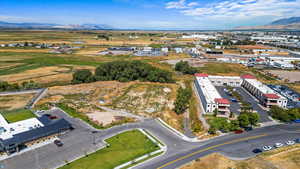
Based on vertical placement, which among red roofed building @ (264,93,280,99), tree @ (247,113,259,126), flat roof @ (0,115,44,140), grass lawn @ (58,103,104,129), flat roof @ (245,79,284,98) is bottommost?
grass lawn @ (58,103,104,129)

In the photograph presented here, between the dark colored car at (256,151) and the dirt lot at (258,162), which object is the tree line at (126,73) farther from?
the dirt lot at (258,162)

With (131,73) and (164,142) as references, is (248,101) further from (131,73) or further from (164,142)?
(131,73)

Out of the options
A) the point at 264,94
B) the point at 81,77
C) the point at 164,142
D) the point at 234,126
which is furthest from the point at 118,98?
the point at 264,94

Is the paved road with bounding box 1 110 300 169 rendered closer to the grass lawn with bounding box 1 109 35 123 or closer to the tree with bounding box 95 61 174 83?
the grass lawn with bounding box 1 109 35 123

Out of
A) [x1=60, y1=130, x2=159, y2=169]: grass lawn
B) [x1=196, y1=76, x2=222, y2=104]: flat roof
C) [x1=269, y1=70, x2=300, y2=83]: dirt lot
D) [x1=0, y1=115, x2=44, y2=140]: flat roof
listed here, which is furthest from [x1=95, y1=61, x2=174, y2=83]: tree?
[x1=269, y1=70, x2=300, y2=83]: dirt lot

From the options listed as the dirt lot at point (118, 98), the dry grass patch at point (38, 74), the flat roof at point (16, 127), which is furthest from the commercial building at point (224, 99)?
the dry grass patch at point (38, 74)

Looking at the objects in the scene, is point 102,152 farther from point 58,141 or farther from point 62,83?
point 62,83
